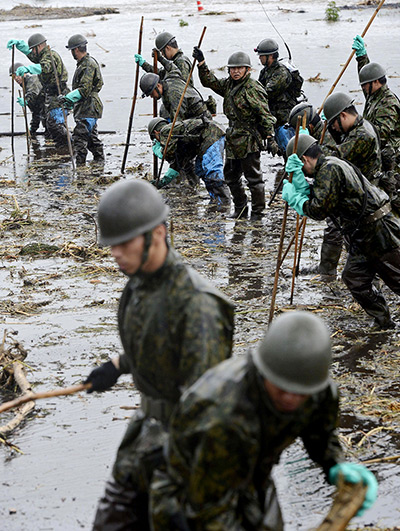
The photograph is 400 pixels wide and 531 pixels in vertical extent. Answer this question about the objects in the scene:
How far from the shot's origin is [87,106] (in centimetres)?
1352

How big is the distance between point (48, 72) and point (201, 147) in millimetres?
5481

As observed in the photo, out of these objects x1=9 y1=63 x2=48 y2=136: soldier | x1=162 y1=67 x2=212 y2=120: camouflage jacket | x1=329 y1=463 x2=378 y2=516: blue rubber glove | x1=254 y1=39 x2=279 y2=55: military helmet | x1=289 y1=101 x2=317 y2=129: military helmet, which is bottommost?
x1=9 y1=63 x2=48 y2=136: soldier

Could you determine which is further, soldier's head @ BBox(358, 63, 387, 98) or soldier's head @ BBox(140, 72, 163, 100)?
soldier's head @ BBox(140, 72, 163, 100)

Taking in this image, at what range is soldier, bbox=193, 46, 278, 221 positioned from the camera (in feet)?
31.8

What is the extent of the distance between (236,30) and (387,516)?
24.9 meters

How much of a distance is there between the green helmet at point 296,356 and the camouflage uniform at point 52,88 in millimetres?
12997

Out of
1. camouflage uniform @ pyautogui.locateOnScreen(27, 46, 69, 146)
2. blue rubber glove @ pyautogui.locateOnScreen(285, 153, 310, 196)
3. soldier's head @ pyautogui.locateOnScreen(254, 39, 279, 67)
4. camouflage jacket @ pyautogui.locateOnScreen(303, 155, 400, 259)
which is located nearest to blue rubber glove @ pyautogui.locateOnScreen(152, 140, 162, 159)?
soldier's head @ pyautogui.locateOnScreen(254, 39, 279, 67)

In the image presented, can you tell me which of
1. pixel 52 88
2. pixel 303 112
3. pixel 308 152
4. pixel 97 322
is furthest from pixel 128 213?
pixel 52 88

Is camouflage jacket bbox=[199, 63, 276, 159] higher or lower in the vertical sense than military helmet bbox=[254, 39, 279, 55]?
lower

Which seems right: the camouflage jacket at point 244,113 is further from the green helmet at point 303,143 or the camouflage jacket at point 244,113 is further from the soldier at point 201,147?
the green helmet at point 303,143

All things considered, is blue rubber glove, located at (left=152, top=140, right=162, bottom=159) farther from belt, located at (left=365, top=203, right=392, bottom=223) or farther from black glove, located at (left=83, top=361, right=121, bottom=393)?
black glove, located at (left=83, top=361, right=121, bottom=393)

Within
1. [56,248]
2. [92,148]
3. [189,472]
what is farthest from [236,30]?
[189,472]

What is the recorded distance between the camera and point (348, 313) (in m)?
6.94

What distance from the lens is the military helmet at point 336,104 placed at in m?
6.72
